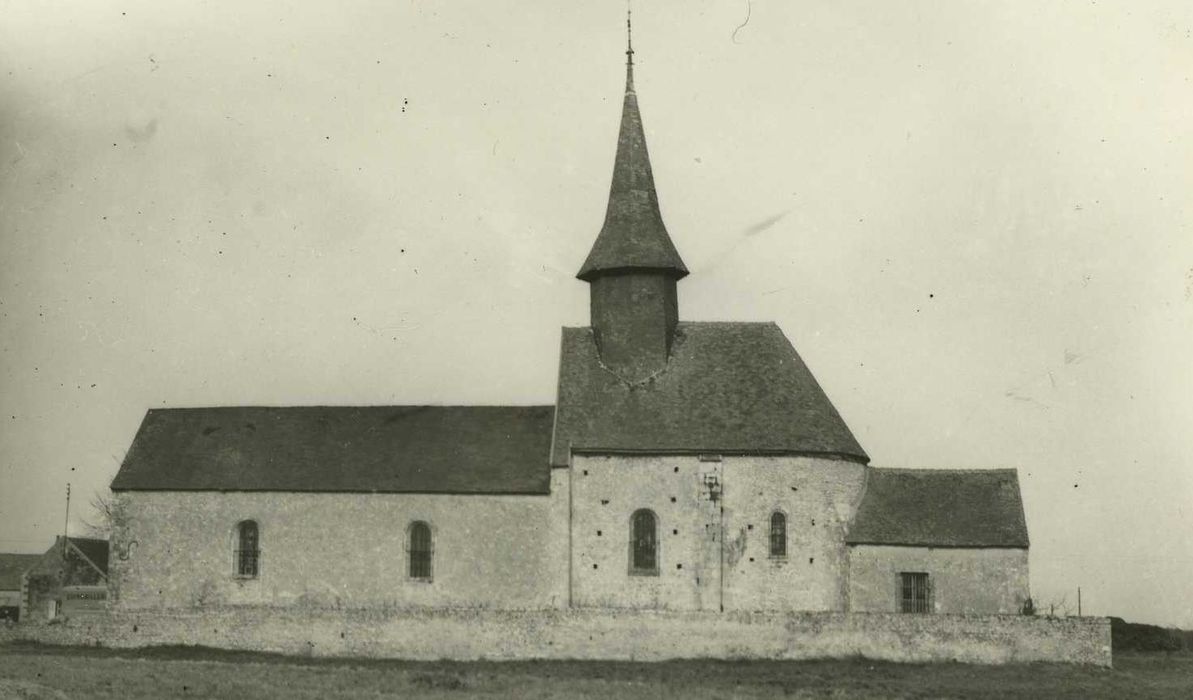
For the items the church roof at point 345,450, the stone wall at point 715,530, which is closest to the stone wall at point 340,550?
the church roof at point 345,450

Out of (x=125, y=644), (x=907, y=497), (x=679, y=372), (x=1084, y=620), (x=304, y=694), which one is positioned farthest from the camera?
(x=679, y=372)

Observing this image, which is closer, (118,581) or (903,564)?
(903,564)

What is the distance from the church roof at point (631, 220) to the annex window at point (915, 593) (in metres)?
11.2

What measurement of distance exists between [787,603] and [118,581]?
63.5ft

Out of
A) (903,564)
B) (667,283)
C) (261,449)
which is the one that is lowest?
(903,564)

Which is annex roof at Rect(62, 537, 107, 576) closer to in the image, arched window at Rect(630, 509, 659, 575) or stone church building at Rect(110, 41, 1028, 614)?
stone church building at Rect(110, 41, 1028, 614)

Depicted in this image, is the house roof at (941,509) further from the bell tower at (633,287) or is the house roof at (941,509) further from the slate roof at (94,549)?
the slate roof at (94,549)

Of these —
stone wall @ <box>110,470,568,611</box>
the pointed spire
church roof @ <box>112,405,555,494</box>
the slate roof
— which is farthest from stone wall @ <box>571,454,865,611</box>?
the slate roof

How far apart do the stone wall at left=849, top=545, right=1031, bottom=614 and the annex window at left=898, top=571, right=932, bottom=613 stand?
14 centimetres

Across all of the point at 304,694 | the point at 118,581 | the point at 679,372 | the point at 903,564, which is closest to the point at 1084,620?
the point at 903,564

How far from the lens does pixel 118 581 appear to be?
3931 centimetres

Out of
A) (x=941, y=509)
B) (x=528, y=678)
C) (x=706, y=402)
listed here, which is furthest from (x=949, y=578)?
(x=528, y=678)

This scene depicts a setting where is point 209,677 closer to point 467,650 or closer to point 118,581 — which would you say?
point 467,650

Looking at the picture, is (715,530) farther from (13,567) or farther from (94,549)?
(13,567)
